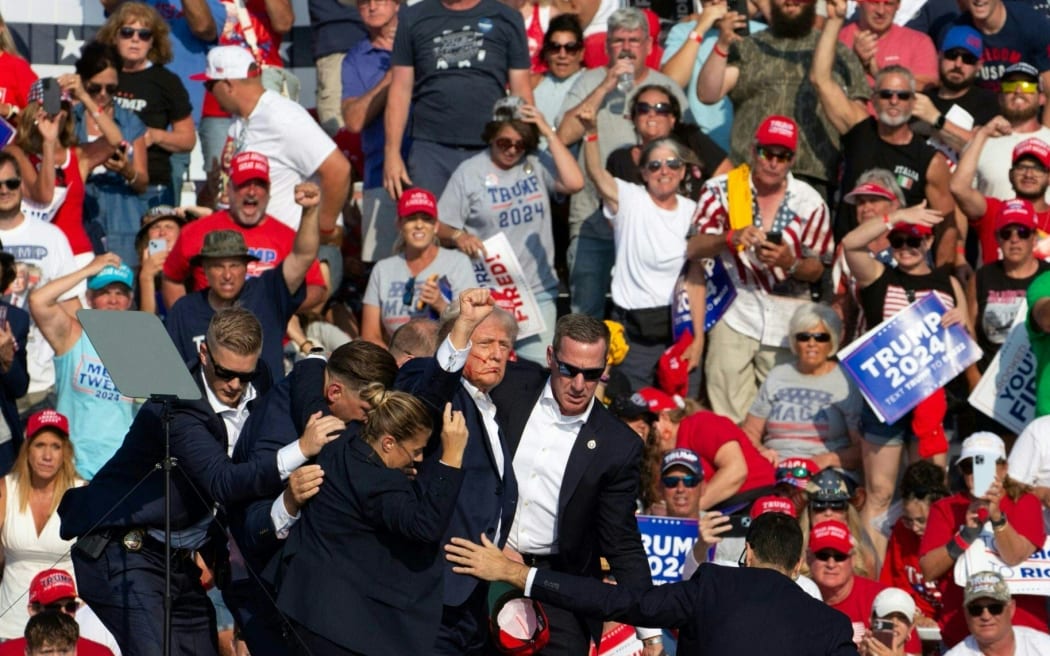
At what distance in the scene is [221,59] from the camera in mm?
12891

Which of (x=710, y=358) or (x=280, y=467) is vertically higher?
(x=280, y=467)

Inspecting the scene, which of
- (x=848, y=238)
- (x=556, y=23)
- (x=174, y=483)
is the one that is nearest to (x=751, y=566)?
(x=174, y=483)

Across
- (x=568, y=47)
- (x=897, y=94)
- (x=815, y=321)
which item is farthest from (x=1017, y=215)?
(x=568, y=47)

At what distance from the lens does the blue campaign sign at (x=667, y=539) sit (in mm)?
10742

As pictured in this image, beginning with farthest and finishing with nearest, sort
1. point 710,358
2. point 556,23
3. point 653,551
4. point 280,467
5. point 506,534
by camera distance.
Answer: point 556,23 → point 710,358 → point 653,551 → point 506,534 → point 280,467

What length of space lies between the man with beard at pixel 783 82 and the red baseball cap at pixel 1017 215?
143 cm

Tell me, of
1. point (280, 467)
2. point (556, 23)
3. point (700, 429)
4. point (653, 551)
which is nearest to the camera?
point (280, 467)

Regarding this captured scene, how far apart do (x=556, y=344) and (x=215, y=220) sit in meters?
3.95

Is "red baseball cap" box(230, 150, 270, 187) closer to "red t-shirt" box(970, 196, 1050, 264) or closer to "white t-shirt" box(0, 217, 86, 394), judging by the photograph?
"white t-shirt" box(0, 217, 86, 394)

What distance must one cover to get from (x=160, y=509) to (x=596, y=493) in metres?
1.79

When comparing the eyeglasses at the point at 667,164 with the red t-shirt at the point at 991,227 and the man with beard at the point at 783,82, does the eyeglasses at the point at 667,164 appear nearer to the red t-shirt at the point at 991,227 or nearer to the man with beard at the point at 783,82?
the man with beard at the point at 783,82

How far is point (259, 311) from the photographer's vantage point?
35.4 ft

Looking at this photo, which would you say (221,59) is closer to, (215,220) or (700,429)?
(215,220)

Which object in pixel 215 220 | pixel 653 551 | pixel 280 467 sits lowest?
pixel 653 551
